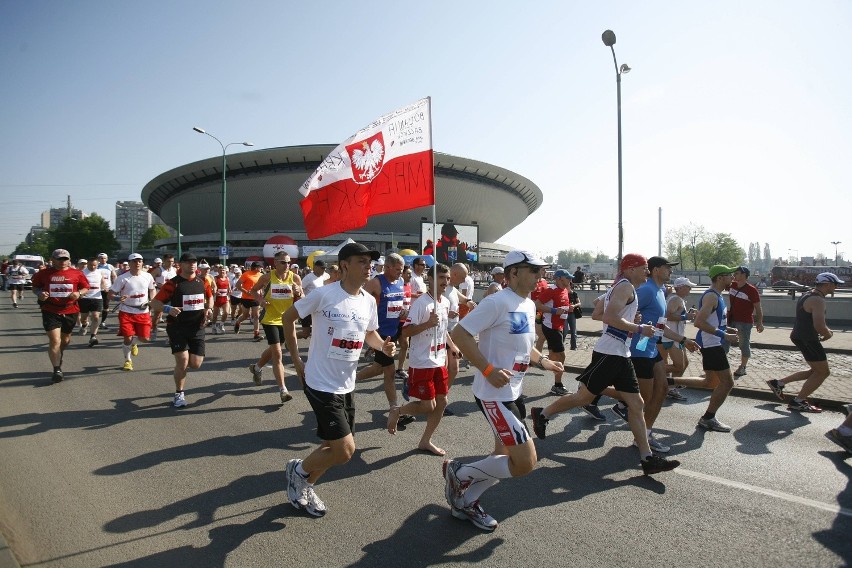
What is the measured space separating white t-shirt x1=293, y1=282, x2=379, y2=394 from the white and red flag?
2.14m

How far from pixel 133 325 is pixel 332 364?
7340 millimetres

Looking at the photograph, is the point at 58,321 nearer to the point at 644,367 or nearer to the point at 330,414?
the point at 330,414

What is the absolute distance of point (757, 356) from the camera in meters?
10.8

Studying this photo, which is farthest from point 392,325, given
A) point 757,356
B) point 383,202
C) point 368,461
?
point 757,356

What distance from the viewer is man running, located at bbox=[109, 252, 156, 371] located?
9102mm

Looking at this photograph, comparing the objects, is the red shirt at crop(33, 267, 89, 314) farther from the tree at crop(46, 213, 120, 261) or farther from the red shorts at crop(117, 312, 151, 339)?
the tree at crop(46, 213, 120, 261)

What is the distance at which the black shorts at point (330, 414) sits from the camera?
3.44 meters

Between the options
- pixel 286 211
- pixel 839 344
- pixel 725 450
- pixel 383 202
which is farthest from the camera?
pixel 286 211

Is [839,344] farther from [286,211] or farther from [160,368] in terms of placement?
[286,211]

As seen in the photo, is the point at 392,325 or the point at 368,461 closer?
the point at 368,461

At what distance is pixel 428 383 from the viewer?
5.01 meters

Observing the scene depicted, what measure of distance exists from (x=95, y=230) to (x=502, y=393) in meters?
97.1

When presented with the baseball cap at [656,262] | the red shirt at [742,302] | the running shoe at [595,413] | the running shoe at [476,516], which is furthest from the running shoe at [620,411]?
the red shirt at [742,302]

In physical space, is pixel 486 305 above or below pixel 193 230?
below
